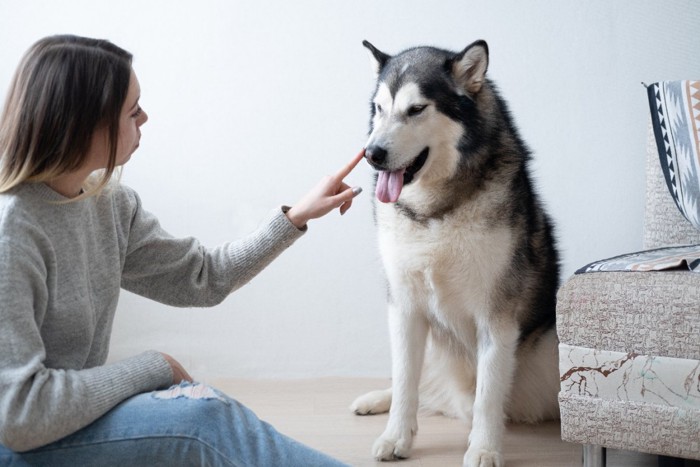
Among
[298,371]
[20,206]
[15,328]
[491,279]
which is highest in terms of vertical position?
[20,206]

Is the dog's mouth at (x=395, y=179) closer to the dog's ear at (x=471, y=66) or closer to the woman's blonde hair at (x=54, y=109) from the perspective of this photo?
the dog's ear at (x=471, y=66)

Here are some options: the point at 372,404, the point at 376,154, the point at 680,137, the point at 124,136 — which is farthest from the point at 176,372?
the point at 680,137

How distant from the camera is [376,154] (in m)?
1.66

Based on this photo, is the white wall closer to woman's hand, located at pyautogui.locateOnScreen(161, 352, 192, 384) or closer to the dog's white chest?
the dog's white chest

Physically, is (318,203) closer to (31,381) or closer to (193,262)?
(193,262)

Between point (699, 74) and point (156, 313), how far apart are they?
1.92 metres

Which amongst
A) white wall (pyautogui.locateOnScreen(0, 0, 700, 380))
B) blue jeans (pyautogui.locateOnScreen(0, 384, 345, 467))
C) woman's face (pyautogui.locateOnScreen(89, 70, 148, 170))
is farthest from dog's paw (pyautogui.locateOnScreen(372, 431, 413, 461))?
woman's face (pyautogui.locateOnScreen(89, 70, 148, 170))

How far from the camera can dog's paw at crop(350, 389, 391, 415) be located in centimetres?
219

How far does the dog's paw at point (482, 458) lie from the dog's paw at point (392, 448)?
14 cm

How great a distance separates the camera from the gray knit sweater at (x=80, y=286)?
1.10 meters

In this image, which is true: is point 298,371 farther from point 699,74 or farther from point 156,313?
point 699,74

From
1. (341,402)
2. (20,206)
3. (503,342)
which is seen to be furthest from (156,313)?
(20,206)

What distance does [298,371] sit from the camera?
2646mm

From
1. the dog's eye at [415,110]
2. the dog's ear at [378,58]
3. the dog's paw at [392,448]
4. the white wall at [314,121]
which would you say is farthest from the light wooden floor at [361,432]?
the dog's ear at [378,58]
